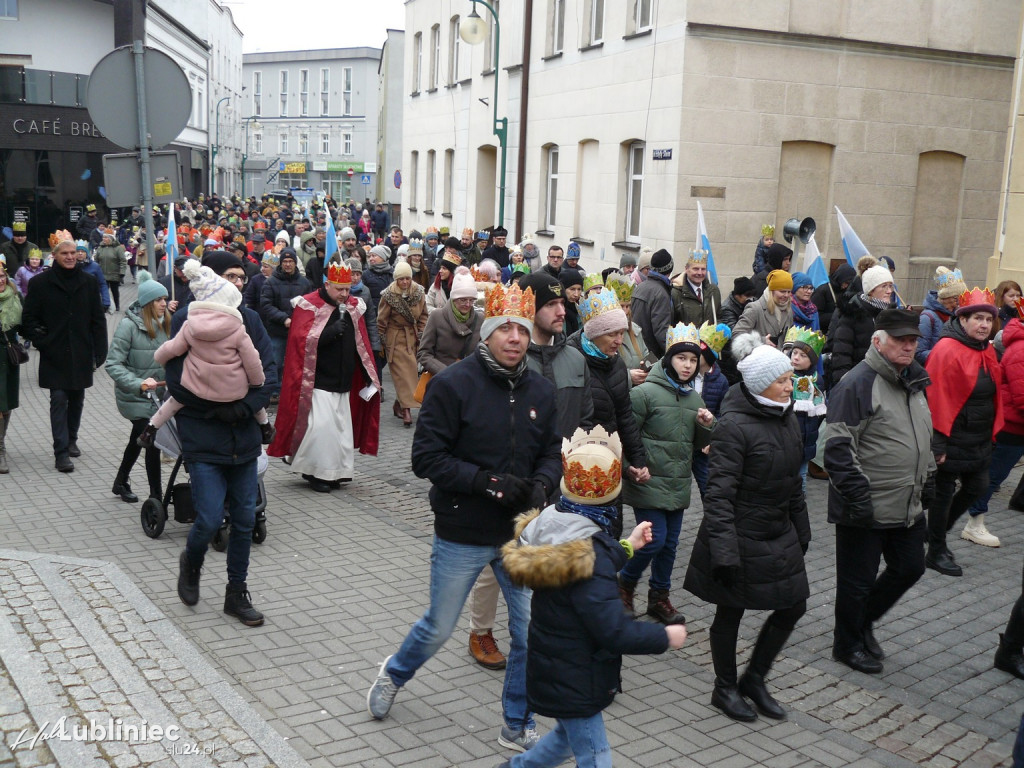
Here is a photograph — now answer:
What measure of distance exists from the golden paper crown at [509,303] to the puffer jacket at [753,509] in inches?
43.3

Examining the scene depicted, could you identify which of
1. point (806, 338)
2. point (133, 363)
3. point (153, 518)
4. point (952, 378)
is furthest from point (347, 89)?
point (952, 378)

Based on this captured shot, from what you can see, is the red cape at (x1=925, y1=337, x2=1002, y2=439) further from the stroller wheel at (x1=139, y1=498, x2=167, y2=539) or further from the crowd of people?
the stroller wheel at (x1=139, y1=498, x2=167, y2=539)

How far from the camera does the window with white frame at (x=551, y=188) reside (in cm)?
2420

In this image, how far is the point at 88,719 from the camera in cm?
496

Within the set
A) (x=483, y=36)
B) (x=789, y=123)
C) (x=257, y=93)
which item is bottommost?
(x=789, y=123)

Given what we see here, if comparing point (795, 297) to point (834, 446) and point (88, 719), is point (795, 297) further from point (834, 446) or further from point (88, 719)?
point (88, 719)

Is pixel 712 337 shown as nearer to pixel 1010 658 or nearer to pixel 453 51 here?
pixel 1010 658

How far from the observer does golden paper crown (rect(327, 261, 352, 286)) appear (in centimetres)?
934

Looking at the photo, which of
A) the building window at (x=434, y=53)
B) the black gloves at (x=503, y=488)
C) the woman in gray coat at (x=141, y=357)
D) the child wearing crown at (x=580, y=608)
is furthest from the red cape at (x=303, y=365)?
the building window at (x=434, y=53)

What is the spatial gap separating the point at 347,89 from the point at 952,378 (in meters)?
85.5

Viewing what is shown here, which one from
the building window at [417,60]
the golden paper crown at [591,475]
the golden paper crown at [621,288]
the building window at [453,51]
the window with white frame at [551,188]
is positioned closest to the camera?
the golden paper crown at [591,475]

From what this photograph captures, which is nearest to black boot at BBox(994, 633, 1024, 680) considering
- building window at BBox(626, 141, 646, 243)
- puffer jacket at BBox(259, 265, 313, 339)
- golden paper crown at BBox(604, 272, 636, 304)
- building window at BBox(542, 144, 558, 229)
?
golden paper crown at BBox(604, 272, 636, 304)

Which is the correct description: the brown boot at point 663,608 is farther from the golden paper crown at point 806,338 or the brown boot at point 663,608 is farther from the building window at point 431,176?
the building window at point 431,176

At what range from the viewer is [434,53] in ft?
111
